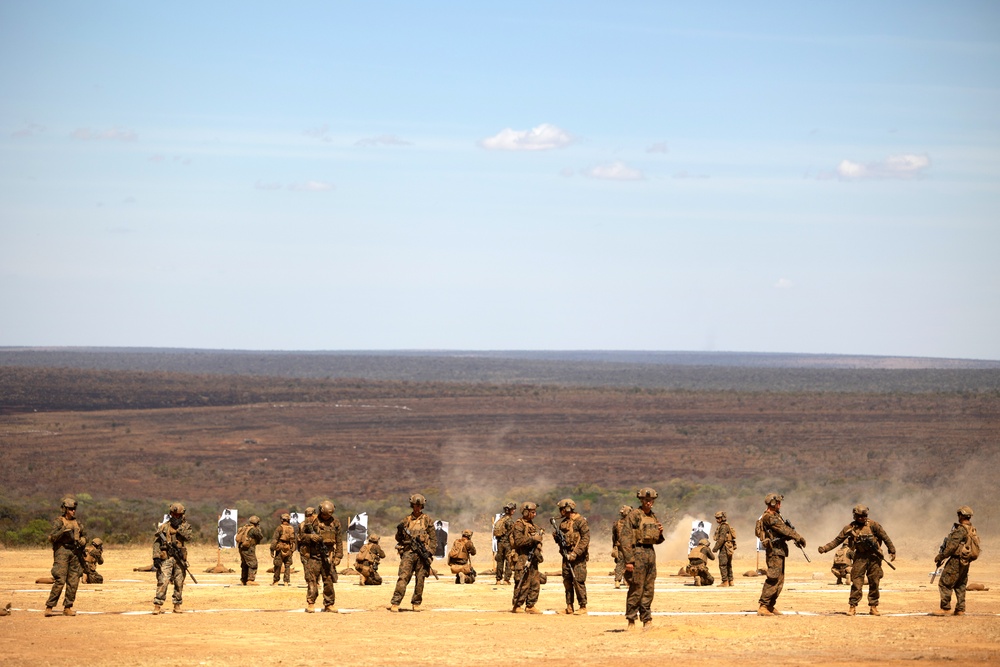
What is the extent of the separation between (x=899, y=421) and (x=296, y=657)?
8205 cm

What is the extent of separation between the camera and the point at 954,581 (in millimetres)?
21609

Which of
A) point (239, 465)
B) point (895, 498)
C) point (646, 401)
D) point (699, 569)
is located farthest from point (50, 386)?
point (699, 569)

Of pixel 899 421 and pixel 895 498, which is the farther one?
pixel 899 421

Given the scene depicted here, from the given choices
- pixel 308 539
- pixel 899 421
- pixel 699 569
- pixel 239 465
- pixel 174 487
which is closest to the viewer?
A: pixel 308 539

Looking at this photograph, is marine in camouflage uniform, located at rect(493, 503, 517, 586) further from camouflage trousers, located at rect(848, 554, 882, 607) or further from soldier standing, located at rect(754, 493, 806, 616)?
camouflage trousers, located at rect(848, 554, 882, 607)

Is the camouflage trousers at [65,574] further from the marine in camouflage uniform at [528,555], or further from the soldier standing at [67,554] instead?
the marine in camouflage uniform at [528,555]

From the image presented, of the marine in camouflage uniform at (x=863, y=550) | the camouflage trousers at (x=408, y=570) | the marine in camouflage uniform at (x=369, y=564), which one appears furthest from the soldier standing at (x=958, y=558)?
the marine in camouflage uniform at (x=369, y=564)

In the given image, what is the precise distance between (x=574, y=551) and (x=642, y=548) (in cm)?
264

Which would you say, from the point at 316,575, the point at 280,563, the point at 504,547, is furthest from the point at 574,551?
the point at 280,563

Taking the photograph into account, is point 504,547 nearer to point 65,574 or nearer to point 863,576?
point 863,576

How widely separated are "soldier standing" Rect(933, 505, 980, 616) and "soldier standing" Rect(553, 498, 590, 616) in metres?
5.28

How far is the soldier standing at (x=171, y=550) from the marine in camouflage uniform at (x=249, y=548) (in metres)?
5.85

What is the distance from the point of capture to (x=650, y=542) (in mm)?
Result: 19125

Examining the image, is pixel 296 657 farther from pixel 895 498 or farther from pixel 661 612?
pixel 895 498
